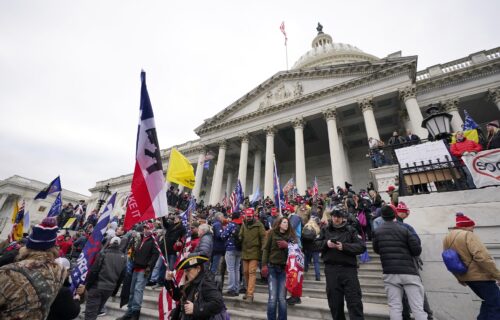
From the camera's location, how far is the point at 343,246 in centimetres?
340

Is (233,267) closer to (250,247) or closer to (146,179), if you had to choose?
→ (250,247)

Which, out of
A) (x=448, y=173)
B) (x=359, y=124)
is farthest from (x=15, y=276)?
(x=359, y=124)

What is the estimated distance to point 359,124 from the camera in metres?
21.9

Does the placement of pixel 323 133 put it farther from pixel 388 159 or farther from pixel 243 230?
pixel 243 230

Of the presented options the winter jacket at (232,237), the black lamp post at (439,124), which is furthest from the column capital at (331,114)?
the winter jacket at (232,237)

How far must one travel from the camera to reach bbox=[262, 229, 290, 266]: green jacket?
4027 mm

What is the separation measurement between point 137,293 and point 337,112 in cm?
1852

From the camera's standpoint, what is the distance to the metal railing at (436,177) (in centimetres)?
499

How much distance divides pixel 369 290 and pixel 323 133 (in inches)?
812

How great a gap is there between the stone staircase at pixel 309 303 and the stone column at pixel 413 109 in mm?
11901

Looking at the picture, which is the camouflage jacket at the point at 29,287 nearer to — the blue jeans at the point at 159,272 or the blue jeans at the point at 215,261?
the blue jeans at the point at 215,261

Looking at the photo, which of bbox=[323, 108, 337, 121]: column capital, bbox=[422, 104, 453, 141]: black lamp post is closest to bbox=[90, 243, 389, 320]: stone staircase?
bbox=[422, 104, 453, 141]: black lamp post

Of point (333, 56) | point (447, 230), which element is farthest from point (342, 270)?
point (333, 56)

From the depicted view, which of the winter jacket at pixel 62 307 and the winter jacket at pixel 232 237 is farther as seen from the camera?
the winter jacket at pixel 232 237
